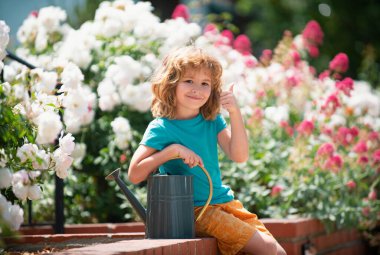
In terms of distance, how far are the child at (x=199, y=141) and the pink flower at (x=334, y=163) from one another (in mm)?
1479

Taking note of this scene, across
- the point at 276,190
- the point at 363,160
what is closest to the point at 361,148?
the point at 363,160

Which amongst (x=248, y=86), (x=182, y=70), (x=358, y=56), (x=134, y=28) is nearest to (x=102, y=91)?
(x=134, y=28)

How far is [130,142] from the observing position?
5043mm

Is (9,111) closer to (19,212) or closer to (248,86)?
(19,212)

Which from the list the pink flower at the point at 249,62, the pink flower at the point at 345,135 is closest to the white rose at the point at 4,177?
the pink flower at the point at 345,135

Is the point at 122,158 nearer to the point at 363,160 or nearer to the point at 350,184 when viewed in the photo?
the point at 350,184

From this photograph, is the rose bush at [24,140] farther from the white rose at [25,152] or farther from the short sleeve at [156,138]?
the short sleeve at [156,138]

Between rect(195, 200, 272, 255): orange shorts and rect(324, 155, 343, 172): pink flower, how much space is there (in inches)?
60.3

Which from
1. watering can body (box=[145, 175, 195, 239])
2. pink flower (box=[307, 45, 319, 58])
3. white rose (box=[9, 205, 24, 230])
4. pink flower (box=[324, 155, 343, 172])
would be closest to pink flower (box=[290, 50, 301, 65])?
pink flower (box=[307, 45, 319, 58])

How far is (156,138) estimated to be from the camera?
320 centimetres

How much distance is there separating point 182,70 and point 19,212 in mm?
1018

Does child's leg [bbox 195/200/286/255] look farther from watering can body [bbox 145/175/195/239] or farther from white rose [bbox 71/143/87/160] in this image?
white rose [bbox 71/143/87/160]

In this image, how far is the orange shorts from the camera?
3174 mm

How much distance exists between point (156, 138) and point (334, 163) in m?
1.85
